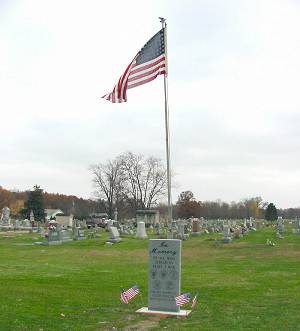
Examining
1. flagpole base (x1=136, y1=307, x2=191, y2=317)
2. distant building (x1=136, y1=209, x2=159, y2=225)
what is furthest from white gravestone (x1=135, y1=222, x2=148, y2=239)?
flagpole base (x1=136, y1=307, x2=191, y2=317)

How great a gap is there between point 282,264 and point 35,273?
30.0 ft

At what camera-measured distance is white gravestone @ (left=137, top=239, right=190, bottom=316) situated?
915 centimetres

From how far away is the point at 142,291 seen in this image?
11.8 metres

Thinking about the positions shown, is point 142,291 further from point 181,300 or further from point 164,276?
point 181,300

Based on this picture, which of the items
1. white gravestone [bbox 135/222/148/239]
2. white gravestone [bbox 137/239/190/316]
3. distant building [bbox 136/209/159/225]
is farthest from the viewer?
distant building [bbox 136/209/159/225]

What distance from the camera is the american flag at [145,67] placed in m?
13.4

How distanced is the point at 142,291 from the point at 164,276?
2689 millimetres

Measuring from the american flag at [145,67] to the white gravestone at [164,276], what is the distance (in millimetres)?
5633

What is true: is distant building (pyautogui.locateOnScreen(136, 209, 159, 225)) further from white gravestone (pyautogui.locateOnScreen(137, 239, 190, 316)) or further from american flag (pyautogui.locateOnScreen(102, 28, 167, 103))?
white gravestone (pyautogui.locateOnScreen(137, 239, 190, 316))

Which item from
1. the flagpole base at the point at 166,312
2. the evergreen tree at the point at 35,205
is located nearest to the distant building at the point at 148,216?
the evergreen tree at the point at 35,205

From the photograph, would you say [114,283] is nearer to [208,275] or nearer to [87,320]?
[208,275]

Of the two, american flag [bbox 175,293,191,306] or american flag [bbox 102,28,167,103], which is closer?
american flag [bbox 175,293,191,306]

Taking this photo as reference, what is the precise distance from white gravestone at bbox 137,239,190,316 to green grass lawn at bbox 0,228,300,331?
448 mm

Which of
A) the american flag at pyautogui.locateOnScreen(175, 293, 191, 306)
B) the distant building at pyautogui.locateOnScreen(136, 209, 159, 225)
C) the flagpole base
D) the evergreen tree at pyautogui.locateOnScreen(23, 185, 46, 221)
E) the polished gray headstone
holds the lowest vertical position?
the flagpole base
